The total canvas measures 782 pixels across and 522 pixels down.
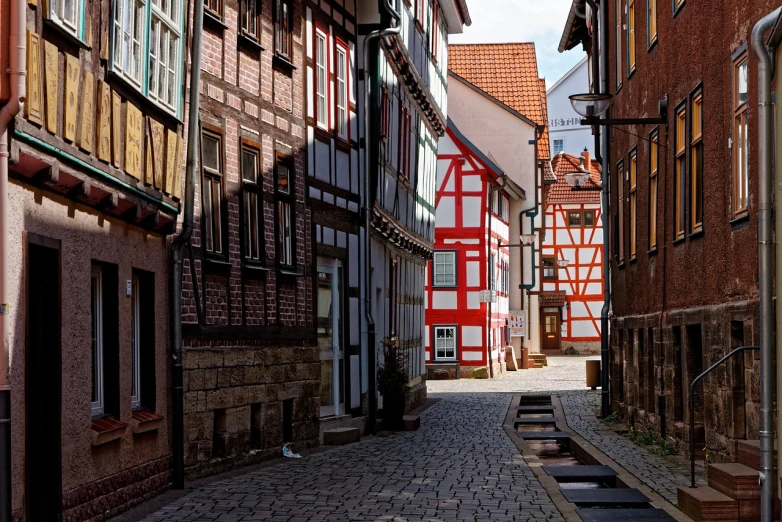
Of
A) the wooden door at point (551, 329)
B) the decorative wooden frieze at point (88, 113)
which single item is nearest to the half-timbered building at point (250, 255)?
the decorative wooden frieze at point (88, 113)

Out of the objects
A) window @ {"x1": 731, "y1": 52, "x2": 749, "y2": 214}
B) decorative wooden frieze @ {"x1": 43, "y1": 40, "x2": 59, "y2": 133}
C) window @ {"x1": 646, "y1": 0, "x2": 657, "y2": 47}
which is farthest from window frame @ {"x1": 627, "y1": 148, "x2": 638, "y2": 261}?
decorative wooden frieze @ {"x1": 43, "y1": 40, "x2": 59, "y2": 133}

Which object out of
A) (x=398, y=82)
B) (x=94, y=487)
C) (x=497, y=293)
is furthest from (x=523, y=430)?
(x=497, y=293)

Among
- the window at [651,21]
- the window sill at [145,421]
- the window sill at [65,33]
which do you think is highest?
the window at [651,21]

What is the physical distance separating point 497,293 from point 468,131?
6.38 metres

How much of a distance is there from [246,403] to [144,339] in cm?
282

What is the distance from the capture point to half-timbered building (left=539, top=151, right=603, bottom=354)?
228 ft

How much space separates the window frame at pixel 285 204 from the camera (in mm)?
16938

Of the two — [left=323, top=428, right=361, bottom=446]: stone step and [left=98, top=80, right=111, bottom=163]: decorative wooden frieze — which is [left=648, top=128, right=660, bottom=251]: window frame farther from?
[left=98, top=80, right=111, bottom=163]: decorative wooden frieze

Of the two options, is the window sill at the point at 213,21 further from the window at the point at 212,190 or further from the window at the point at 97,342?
the window at the point at 97,342

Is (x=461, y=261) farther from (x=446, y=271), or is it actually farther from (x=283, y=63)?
(x=283, y=63)

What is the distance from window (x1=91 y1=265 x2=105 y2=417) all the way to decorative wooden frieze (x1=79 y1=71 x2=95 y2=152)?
1.45m

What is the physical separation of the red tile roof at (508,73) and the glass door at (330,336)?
3327cm

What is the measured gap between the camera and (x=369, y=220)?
21.2 m

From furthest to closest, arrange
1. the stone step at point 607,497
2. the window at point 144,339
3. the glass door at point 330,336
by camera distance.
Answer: the glass door at point 330,336
the window at point 144,339
the stone step at point 607,497
